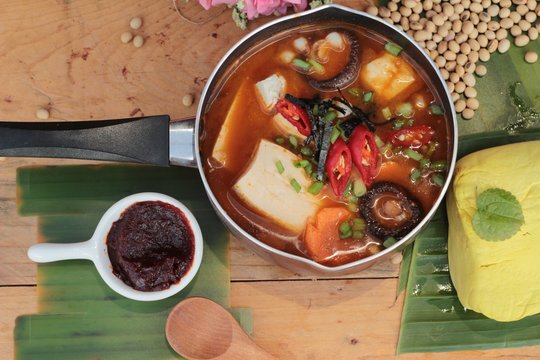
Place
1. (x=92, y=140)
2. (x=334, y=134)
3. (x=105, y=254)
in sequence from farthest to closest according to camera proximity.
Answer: (x=105, y=254)
(x=334, y=134)
(x=92, y=140)

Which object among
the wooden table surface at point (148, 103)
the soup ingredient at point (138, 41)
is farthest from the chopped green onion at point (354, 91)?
the soup ingredient at point (138, 41)

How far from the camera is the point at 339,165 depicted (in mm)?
2445

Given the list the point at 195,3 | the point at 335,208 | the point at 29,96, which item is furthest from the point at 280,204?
the point at 29,96

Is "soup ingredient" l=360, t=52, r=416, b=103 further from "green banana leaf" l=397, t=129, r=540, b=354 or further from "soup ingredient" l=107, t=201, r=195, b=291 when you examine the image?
"soup ingredient" l=107, t=201, r=195, b=291

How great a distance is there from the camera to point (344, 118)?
8.20 feet

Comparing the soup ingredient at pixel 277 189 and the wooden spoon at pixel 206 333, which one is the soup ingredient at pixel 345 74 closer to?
the soup ingredient at pixel 277 189

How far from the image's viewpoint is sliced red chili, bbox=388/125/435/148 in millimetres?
2479

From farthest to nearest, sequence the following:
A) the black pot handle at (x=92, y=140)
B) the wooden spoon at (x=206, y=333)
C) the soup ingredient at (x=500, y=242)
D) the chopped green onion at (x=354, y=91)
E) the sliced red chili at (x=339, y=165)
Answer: the wooden spoon at (x=206, y=333) < the soup ingredient at (x=500, y=242) < the chopped green onion at (x=354, y=91) < the sliced red chili at (x=339, y=165) < the black pot handle at (x=92, y=140)

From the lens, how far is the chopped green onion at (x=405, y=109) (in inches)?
99.0

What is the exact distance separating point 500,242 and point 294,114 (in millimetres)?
909

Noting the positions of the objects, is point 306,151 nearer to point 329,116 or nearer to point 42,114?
point 329,116

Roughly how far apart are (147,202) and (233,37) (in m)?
0.76

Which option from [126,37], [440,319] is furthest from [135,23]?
[440,319]

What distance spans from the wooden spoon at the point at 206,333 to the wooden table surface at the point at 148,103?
0.08 metres
